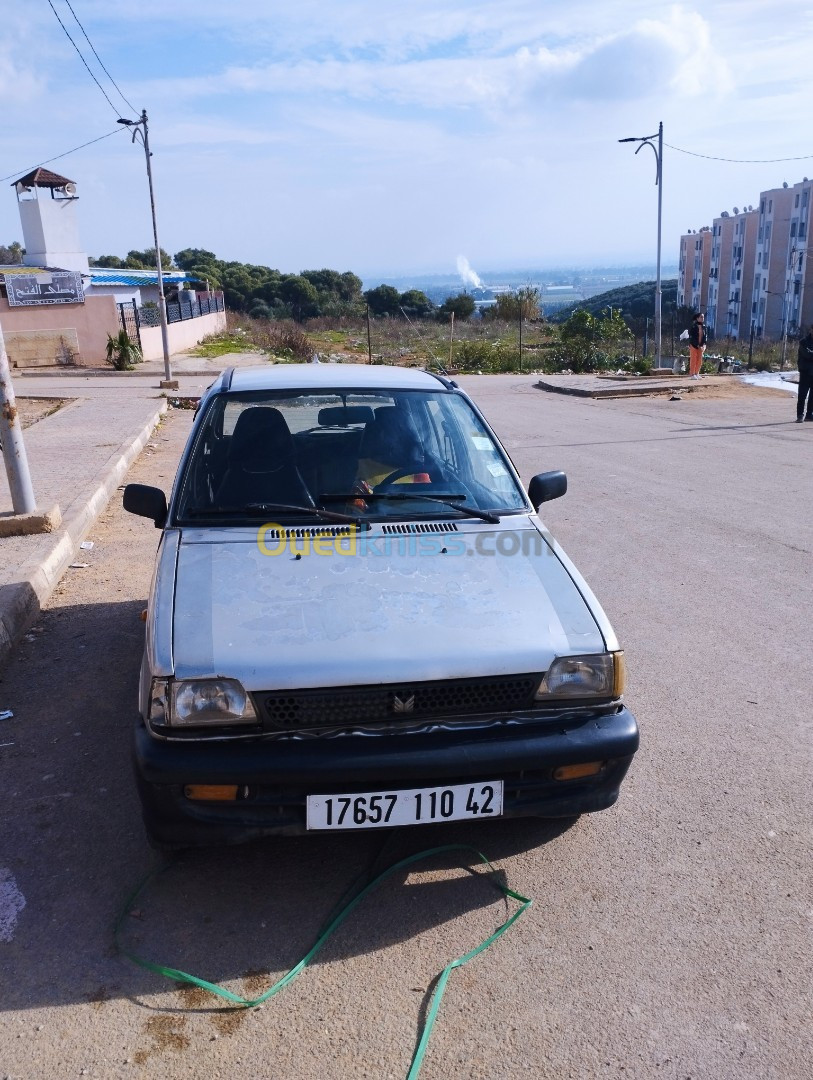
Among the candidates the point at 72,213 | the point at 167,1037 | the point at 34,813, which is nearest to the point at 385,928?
the point at 167,1037

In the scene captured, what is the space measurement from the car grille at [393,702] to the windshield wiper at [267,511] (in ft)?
3.68

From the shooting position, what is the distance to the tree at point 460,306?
175 feet

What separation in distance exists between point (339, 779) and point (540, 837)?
1017mm

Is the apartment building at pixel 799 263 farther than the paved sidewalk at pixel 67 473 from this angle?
Yes

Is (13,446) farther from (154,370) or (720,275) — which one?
(720,275)

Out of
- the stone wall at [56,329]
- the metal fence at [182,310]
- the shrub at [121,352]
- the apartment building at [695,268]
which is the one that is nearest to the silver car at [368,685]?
the shrub at [121,352]

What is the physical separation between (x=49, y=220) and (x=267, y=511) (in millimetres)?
44239

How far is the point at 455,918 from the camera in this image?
9.66 feet

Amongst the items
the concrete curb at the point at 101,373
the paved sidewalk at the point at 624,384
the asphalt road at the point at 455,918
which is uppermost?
the concrete curb at the point at 101,373

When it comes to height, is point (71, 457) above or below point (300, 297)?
below

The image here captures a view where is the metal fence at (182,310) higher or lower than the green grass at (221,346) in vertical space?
higher

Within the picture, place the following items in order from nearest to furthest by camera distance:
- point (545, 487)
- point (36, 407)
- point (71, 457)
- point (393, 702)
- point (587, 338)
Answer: point (393, 702) → point (545, 487) → point (71, 457) → point (36, 407) → point (587, 338)

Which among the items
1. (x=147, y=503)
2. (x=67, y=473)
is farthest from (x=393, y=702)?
(x=67, y=473)

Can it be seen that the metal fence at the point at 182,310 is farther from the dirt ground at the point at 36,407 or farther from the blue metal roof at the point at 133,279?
the dirt ground at the point at 36,407
